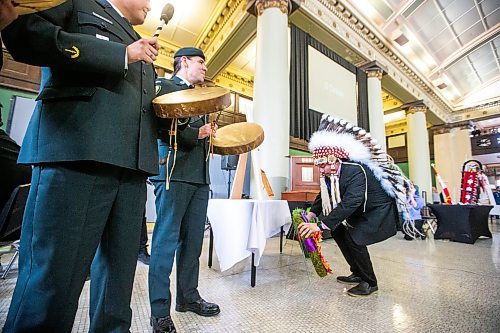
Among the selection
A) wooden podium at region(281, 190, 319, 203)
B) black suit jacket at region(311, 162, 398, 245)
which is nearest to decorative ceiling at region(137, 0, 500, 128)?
wooden podium at region(281, 190, 319, 203)

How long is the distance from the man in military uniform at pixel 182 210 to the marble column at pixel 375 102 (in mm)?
6529

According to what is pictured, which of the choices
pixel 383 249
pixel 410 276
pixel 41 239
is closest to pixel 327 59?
pixel 383 249

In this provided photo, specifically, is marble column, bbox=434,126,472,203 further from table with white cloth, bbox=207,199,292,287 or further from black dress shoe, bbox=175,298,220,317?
black dress shoe, bbox=175,298,220,317

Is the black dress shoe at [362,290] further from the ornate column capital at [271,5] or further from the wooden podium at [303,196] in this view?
the ornate column capital at [271,5]

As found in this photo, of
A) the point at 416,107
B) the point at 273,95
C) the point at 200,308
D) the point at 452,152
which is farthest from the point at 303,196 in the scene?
the point at 452,152

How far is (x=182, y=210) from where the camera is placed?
1298mm

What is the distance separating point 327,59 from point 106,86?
609cm

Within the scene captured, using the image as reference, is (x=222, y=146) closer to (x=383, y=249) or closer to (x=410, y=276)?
(x=410, y=276)

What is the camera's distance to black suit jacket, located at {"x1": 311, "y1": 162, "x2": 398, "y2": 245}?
1.72m

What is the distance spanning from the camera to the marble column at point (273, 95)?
3.83 metres

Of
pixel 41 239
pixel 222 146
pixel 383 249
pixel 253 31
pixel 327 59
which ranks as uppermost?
pixel 253 31

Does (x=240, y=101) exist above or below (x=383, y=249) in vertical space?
above

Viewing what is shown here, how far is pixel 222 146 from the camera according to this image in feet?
4.86

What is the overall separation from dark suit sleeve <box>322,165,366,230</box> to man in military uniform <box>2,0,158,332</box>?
1294 millimetres
